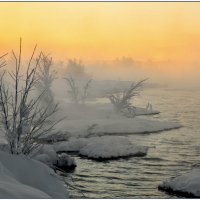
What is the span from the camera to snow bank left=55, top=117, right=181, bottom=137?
131 ft

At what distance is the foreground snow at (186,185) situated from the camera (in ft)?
60.4

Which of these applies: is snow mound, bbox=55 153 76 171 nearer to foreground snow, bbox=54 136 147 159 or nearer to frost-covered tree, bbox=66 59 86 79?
foreground snow, bbox=54 136 147 159

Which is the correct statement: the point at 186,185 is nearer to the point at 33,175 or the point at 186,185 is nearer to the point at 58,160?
the point at 58,160

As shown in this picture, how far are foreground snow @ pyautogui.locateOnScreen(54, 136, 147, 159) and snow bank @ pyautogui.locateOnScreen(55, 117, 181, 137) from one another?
6.63 meters

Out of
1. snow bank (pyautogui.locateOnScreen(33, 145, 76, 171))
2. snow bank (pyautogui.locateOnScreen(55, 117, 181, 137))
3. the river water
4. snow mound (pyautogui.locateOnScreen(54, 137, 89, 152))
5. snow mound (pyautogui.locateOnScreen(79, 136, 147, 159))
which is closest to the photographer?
the river water

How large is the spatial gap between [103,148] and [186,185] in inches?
428

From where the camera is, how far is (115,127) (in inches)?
1655

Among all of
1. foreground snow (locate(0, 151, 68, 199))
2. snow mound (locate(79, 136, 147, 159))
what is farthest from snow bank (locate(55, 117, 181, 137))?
foreground snow (locate(0, 151, 68, 199))

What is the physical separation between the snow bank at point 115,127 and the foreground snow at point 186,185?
61.8 feet

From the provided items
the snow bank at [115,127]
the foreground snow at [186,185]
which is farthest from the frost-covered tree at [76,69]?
the foreground snow at [186,185]

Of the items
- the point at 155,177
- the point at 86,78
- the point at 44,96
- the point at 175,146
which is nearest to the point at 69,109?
the point at 44,96

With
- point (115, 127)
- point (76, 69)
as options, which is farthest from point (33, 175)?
point (76, 69)

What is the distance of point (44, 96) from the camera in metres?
54.4

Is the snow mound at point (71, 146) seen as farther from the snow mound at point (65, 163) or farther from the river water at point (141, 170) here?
the snow mound at point (65, 163)
